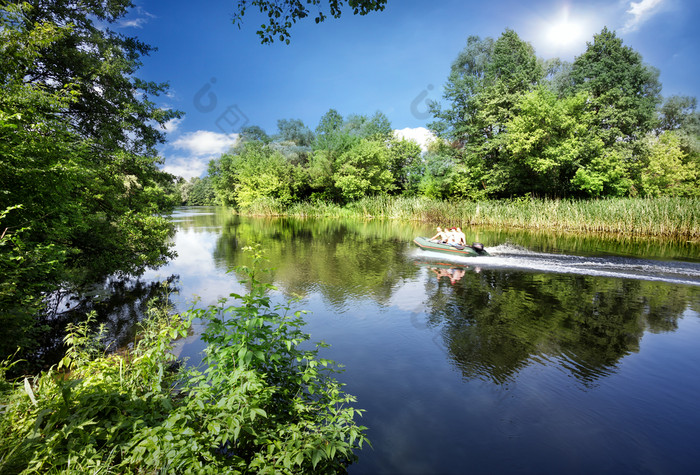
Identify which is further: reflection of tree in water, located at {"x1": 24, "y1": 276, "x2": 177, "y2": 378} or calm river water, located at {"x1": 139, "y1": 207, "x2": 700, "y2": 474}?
reflection of tree in water, located at {"x1": 24, "y1": 276, "x2": 177, "y2": 378}

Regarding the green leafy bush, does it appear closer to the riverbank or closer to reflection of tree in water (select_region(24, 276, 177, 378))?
reflection of tree in water (select_region(24, 276, 177, 378))

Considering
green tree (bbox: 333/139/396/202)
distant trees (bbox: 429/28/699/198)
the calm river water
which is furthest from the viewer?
green tree (bbox: 333/139/396/202)

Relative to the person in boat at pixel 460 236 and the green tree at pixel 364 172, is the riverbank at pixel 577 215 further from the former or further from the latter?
the person in boat at pixel 460 236

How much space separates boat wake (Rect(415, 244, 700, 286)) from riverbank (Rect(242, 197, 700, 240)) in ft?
24.2

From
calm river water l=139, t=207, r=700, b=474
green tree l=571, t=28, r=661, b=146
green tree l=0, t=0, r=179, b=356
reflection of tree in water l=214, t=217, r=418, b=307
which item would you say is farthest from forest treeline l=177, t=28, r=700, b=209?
green tree l=0, t=0, r=179, b=356

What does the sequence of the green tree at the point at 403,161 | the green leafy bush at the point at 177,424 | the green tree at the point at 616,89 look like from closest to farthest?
the green leafy bush at the point at 177,424, the green tree at the point at 616,89, the green tree at the point at 403,161

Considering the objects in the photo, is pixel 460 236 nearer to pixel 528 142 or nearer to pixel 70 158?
pixel 70 158

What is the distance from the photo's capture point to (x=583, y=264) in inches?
507

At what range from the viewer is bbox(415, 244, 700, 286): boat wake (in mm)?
11203

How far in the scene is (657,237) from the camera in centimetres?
1812

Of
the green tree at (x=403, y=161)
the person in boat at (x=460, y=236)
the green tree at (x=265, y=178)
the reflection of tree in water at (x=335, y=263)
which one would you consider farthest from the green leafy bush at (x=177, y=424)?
the green tree at (x=265, y=178)

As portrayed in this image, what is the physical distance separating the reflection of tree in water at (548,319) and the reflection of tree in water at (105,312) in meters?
6.85

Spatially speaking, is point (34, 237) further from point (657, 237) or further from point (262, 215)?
point (262, 215)

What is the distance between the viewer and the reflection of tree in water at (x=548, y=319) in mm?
5918
